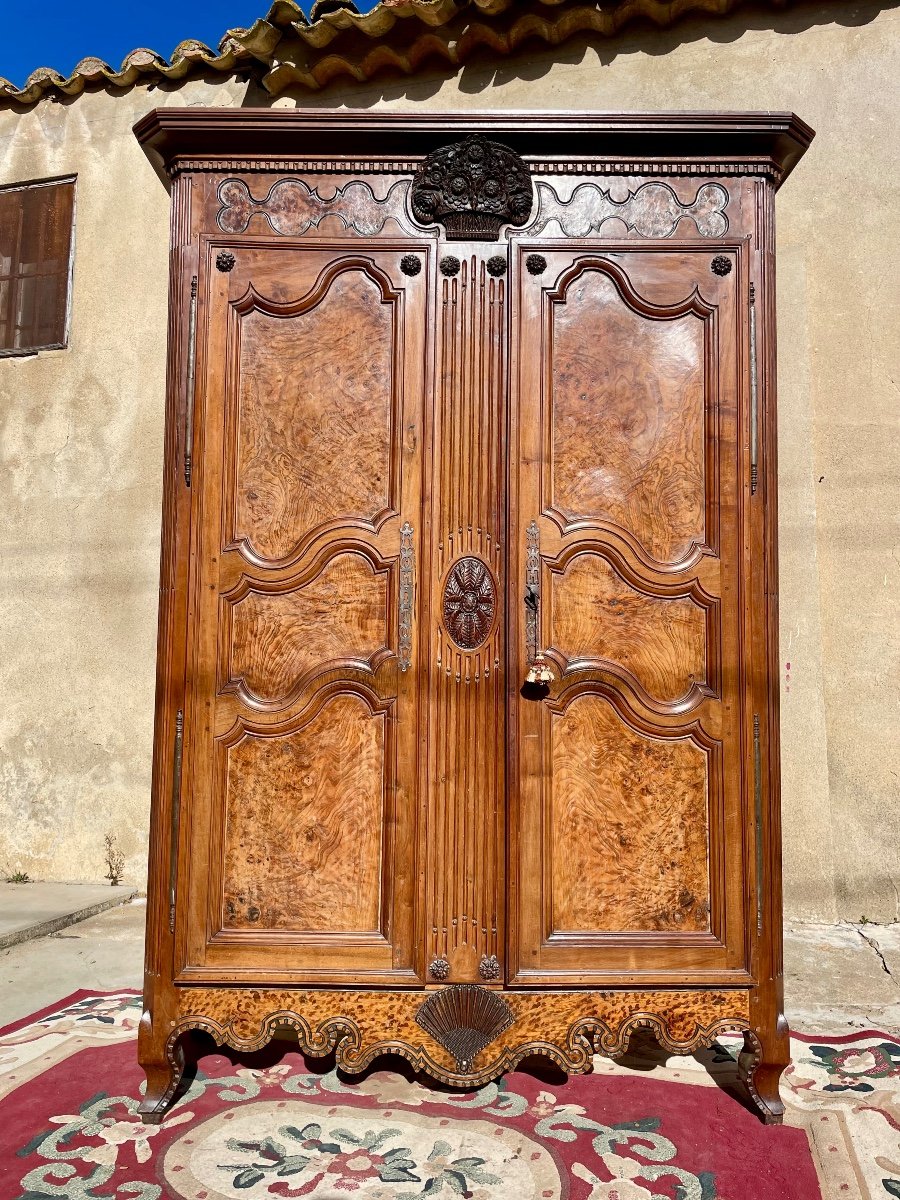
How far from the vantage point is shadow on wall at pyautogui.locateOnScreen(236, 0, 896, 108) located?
12.2 ft

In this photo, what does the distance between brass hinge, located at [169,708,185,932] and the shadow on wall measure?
337cm

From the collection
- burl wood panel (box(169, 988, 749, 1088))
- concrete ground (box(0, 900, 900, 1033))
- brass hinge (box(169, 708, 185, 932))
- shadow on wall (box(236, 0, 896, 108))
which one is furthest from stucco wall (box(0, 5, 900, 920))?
brass hinge (box(169, 708, 185, 932))

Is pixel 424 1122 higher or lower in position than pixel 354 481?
lower

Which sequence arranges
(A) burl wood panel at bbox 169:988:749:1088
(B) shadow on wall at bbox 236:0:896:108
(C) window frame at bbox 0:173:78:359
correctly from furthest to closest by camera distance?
(C) window frame at bbox 0:173:78:359, (B) shadow on wall at bbox 236:0:896:108, (A) burl wood panel at bbox 169:988:749:1088

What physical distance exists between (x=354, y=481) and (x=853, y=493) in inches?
96.2

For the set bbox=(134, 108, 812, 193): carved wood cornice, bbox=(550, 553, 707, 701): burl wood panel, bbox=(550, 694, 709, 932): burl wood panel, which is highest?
bbox=(134, 108, 812, 193): carved wood cornice

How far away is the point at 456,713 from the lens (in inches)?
83.6

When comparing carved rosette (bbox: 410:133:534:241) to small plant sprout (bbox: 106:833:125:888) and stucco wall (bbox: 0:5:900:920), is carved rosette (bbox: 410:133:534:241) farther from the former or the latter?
small plant sprout (bbox: 106:833:125:888)

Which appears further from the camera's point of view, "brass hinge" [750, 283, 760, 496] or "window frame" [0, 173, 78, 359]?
"window frame" [0, 173, 78, 359]

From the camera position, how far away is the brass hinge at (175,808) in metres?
2.07

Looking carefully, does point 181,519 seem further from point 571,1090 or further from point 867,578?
point 867,578

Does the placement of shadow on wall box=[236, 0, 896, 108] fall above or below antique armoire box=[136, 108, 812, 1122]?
above

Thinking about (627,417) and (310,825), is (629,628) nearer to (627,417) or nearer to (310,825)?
(627,417)

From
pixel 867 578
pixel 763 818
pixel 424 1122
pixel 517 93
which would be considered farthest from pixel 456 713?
pixel 517 93
